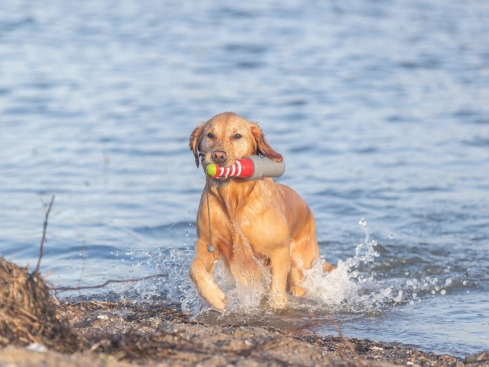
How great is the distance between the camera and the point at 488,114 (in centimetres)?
1332

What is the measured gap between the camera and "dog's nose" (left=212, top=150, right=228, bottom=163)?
546cm

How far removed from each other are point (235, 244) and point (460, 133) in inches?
292

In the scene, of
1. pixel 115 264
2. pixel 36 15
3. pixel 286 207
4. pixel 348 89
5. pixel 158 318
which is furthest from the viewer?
pixel 36 15

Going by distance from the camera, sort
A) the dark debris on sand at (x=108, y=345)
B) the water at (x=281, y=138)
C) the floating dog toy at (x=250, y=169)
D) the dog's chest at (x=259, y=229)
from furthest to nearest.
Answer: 1. the water at (x=281, y=138)
2. the dog's chest at (x=259, y=229)
3. the floating dog toy at (x=250, y=169)
4. the dark debris on sand at (x=108, y=345)

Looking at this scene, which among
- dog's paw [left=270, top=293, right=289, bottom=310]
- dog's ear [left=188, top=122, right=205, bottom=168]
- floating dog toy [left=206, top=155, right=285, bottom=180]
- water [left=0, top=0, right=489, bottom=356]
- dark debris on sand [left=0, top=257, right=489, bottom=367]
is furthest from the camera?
water [left=0, top=0, right=489, bottom=356]

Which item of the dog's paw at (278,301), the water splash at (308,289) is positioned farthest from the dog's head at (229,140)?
the dog's paw at (278,301)

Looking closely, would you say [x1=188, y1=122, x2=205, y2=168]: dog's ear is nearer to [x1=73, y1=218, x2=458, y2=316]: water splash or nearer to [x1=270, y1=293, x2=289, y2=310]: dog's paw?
[x1=73, y1=218, x2=458, y2=316]: water splash

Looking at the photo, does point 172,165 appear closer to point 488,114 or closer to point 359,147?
point 359,147

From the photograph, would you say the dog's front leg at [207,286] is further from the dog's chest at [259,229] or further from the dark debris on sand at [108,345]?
the dark debris on sand at [108,345]

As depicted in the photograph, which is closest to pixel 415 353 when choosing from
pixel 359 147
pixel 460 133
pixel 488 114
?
pixel 359 147

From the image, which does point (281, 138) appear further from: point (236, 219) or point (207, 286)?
point (207, 286)

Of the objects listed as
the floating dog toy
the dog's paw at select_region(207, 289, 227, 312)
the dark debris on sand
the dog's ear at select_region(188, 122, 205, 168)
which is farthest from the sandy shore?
the dog's ear at select_region(188, 122, 205, 168)

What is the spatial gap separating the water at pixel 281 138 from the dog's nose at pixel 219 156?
1231 mm

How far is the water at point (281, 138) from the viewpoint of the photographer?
267 inches
